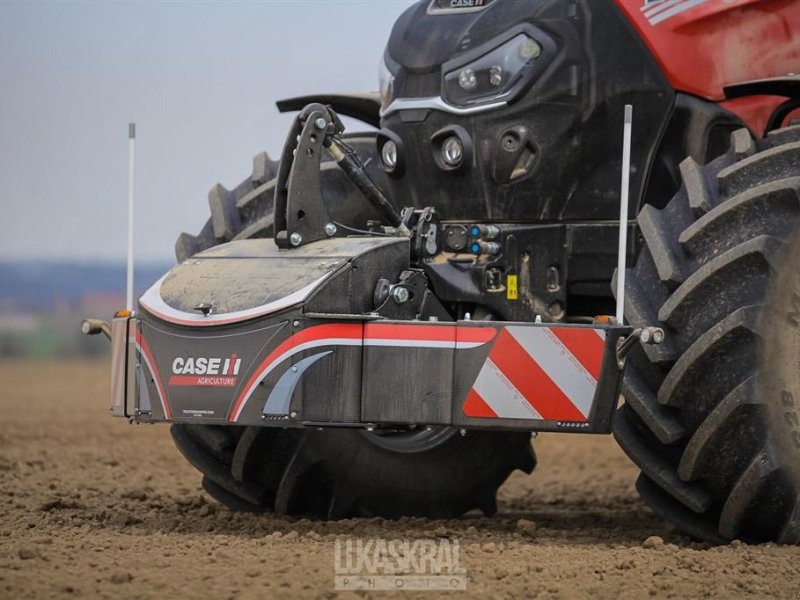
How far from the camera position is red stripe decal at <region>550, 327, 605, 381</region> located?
5.02m

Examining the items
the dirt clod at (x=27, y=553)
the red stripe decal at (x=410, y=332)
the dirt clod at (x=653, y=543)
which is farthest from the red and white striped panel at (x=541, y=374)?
the dirt clod at (x=27, y=553)

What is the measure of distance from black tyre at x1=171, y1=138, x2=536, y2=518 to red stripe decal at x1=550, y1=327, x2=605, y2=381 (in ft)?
4.56

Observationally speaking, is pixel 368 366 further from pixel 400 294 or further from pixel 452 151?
pixel 452 151

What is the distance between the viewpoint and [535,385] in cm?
504

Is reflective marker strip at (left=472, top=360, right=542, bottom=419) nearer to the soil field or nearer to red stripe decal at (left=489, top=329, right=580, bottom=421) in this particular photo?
red stripe decal at (left=489, top=329, right=580, bottom=421)

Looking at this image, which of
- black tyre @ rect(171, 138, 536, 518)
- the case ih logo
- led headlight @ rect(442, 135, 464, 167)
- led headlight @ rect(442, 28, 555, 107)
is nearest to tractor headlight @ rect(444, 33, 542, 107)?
led headlight @ rect(442, 28, 555, 107)

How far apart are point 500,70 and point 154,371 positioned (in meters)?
1.70

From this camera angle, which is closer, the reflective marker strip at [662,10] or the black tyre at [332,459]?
the reflective marker strip at [662,10]

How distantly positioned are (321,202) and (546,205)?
912 millimetres

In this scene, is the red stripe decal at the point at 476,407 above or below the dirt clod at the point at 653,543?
above

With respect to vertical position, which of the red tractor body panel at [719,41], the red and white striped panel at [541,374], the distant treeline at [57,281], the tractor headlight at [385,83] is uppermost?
the red tractor body panel at [719,41]

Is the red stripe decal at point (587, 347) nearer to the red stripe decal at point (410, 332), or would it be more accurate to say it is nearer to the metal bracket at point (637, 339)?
the metal bracket at point (637, 339)

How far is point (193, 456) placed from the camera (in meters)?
6.22

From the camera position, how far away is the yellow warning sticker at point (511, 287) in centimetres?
583
